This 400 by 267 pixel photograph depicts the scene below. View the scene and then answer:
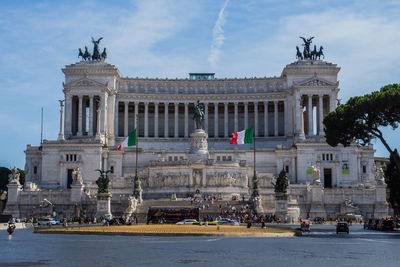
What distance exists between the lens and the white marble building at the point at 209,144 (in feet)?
276

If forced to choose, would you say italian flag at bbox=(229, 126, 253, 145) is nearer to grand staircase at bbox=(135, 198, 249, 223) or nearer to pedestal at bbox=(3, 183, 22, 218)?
grand staircase at bbox=(135, 198, 249, 223)

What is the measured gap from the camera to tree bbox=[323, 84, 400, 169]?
6406 cm

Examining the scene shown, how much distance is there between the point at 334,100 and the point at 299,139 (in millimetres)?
14255

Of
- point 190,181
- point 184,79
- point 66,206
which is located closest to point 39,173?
point 66,206

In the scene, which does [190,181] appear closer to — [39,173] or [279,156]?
[279,156]

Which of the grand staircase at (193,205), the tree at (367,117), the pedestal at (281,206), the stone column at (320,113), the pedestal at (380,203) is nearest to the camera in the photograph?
the tree at (367,117)

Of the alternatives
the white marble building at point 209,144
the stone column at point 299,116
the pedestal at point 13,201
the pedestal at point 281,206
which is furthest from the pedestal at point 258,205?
the stone column at point 299,116

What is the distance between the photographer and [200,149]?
9825 centimetres

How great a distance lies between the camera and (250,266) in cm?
2578

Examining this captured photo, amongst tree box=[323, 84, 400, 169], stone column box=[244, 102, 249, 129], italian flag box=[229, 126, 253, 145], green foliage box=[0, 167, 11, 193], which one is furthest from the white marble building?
green foliage box=[0, 167, 11, 193]

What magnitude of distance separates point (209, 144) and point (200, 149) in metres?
19.3

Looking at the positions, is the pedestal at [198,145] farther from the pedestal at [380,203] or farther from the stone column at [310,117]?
the pedestal at [380,203]

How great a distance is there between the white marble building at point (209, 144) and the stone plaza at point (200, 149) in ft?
0.61

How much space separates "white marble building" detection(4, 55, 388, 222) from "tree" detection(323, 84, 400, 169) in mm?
13660
